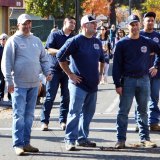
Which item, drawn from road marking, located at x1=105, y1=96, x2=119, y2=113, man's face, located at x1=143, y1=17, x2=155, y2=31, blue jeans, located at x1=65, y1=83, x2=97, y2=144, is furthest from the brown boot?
road marking, located at x1=105, y1=96, x2=119, y2=113

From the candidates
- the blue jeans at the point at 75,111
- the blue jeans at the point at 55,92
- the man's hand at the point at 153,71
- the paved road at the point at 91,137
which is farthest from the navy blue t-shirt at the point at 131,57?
the blue jeans at the point at 55,92

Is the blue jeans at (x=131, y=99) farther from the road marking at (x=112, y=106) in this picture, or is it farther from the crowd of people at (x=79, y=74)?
the road marking at (x=112, y=106)

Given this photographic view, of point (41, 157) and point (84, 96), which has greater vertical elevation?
point (84, 96)

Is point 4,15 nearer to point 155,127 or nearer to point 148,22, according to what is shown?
point 155,127

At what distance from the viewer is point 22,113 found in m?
8.04

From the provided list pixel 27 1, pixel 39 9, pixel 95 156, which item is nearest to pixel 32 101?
pixel 95 156

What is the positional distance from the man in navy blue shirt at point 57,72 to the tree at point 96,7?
164 ft

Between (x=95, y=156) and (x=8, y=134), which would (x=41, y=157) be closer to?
(x=95, y=156)

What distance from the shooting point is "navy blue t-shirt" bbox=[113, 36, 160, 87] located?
810cm

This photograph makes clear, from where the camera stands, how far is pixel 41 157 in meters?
7.88

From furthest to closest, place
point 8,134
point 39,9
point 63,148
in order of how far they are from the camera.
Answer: point 39,9, point 8,134, point 63,148

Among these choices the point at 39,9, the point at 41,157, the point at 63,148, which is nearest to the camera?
the point at 41,157

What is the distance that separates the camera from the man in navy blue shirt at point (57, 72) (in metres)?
9.66

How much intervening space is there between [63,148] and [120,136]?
87cm
